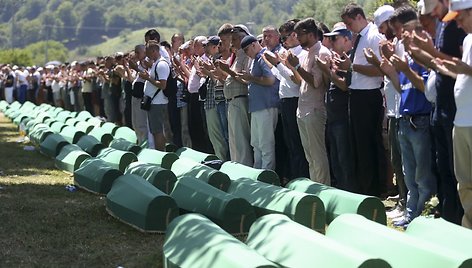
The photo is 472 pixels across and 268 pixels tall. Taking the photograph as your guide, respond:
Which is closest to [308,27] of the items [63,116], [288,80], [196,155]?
[288,80]

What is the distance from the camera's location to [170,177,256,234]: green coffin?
8047 millimetres

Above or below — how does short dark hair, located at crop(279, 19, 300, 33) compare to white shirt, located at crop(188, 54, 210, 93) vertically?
above

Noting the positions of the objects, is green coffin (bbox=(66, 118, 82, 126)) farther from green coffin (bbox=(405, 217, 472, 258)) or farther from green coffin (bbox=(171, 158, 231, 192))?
green coffin (bbox=(405, 217, 472, 258))

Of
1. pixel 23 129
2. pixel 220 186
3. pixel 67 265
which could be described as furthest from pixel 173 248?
pixel 23 129

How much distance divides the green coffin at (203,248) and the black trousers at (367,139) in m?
3.00

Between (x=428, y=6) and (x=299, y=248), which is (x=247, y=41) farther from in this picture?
(x=299, y=248)

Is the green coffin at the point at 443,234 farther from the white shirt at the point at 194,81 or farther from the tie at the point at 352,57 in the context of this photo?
the white shirt at the point at 194,81

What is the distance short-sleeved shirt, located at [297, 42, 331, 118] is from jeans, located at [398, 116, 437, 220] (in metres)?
1.76

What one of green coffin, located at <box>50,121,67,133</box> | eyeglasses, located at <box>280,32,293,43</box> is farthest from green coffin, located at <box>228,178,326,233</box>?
green coffin, located at <box>50,121,67,133</box>

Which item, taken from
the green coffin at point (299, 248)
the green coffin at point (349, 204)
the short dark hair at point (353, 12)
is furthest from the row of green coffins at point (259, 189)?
the short dark hair at point (353, 12)

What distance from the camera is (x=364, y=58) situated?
9234 mm

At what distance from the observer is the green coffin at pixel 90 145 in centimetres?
1371

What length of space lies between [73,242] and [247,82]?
4.06 m

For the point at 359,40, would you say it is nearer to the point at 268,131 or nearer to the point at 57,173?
the point at 268,131
